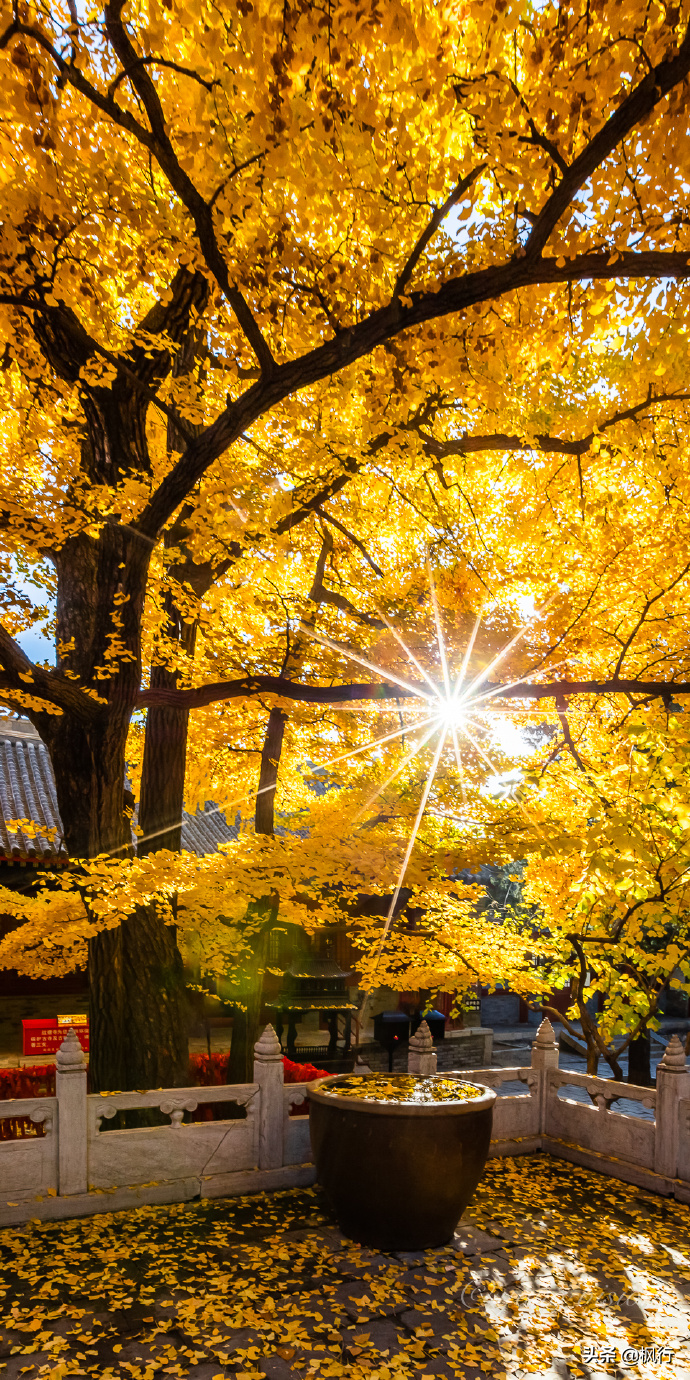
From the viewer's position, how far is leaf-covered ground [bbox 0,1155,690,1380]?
5039 millimetres

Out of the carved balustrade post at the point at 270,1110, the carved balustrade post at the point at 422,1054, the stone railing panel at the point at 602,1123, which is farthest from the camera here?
the carved balustrade post at the point at 422,1054

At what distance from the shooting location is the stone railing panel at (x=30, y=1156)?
7039 millimetres

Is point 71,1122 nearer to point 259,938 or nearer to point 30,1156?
point 30,1156

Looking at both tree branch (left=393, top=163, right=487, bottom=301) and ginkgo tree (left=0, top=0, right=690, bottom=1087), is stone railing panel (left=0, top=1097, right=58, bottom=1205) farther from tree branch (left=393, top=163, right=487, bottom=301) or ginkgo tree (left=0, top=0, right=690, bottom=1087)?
tree branch (left=393, top=163, right=487, bottom=301)

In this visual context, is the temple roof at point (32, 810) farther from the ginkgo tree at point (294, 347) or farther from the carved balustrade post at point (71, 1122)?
the carved balustrade post at point (71, 1122)

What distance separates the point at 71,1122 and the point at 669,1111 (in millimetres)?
5999

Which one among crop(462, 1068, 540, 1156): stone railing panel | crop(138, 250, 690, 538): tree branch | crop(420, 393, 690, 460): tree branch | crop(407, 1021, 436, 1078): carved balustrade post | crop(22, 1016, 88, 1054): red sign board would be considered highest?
crop(420, 393, 690, 460): tree branch

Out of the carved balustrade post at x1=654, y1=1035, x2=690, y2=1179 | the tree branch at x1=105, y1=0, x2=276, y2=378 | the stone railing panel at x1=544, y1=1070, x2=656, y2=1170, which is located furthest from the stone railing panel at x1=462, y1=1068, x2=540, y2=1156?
the tree branch at x1=105, y1=0, x2=276, y2=378

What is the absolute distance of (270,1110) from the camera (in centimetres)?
818

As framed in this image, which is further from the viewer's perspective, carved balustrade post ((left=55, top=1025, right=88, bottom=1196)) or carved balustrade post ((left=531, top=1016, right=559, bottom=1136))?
carved balustrade post ((left=531, top=1016, right=559, bottom=1136))

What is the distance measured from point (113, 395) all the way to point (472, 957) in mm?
6766

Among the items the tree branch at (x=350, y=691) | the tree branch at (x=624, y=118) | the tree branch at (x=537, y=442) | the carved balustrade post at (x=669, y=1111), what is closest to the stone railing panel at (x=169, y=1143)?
the tree branch at (x=350, y=691)

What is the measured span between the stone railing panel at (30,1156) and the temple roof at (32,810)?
6520 millimetres

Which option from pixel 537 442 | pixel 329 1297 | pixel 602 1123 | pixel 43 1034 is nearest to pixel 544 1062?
pixel 602 1123
